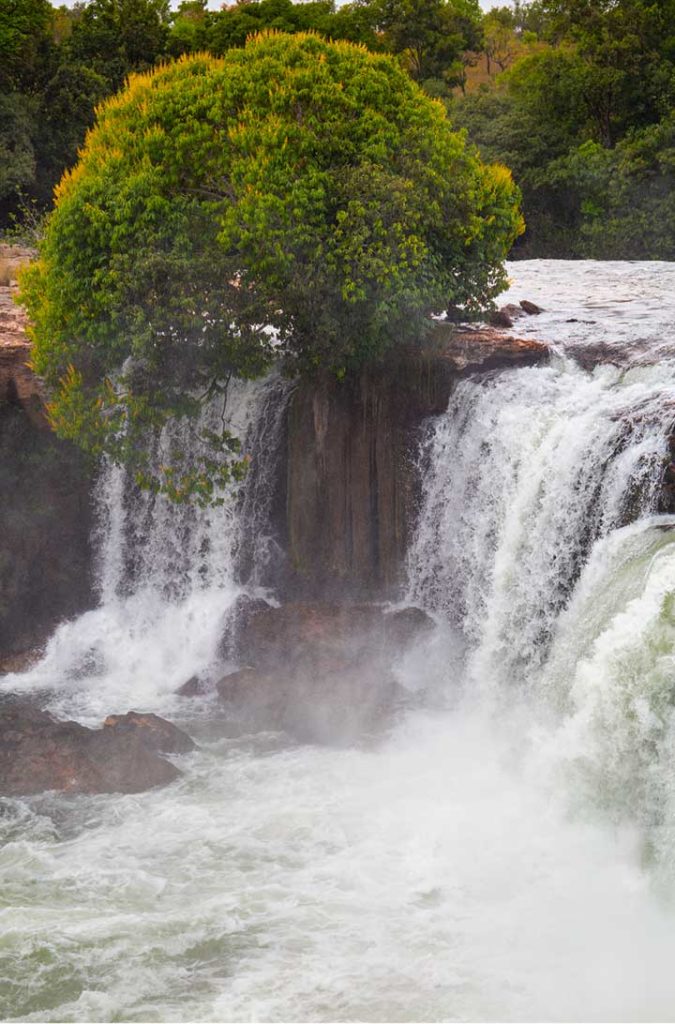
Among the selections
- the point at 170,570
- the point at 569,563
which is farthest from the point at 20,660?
the point at 569,563

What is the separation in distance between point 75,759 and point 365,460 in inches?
258

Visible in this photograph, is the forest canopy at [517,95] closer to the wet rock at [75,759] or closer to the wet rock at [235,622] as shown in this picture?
the wet rock at [235,622]

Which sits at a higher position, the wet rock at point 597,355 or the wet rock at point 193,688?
the wet rock at point 597,355

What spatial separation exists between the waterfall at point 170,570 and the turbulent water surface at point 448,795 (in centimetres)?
6

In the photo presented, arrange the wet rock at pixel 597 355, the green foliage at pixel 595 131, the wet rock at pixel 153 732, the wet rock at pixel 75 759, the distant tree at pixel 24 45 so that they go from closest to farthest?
the wet rock at pixel 75 759 < the wet rock at pixel 153 732 < the wet rock at pixel 597 355 < the green foliage at pixel 595 131 < the distant tree at pixel 24 45

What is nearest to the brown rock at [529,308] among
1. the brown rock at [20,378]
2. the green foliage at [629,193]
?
the brown rock at [20,378]

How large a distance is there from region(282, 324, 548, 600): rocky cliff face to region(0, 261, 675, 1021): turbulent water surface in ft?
1.46

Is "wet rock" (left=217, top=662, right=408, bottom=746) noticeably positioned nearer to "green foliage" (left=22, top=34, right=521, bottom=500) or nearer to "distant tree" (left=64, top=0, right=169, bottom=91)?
"green foliage" (left=22, top=34, right=521, bottom=500)

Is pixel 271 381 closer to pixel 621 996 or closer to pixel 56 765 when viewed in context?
pixel 56 765

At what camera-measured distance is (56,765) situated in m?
15.8

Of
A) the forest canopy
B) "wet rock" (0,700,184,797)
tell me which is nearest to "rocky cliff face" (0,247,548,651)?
"wet rock" (0,700,184,797)

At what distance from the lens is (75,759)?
15766 millimetres

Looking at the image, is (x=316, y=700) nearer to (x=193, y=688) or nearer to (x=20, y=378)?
(x=193, y=688)

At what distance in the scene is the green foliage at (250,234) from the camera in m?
17.4
